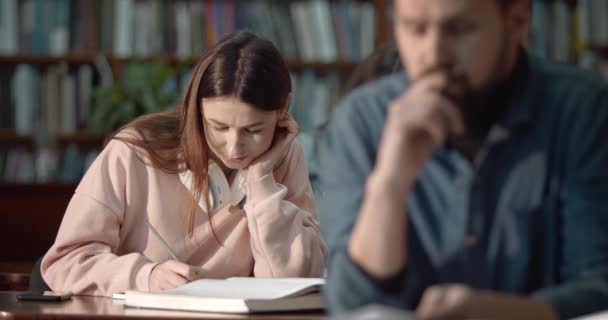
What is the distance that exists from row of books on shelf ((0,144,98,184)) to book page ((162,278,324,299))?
2914 mm

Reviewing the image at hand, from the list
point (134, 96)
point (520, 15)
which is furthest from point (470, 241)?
point (134, 96)

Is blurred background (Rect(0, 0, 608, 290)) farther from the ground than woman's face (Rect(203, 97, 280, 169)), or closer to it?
closer to it

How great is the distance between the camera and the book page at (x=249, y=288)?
1620 mm

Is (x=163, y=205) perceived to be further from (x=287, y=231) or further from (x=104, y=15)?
(x=104, y=15)

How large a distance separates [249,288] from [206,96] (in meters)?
0.47

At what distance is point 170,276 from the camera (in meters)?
1.83

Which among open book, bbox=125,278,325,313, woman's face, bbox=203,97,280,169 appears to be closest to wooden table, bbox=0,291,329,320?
open book, bbox=125,278,325,313

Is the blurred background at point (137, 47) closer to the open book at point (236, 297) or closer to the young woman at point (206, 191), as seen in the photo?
the young woman at point (206, 191)

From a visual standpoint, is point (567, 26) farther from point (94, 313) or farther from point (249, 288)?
point (94, 313)

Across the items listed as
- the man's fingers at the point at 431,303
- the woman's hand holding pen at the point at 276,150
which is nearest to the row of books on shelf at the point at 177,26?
the woman's hand holding pen at the point at 276,150

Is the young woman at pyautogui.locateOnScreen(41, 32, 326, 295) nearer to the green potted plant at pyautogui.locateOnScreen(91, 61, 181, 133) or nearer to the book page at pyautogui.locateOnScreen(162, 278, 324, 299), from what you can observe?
the book page at pyautogui.locateOnScreen(162, 278, 324, 299)

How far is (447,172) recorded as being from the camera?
997mm

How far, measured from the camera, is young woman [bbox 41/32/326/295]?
1975 millimetres

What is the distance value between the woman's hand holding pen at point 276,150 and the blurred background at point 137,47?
2.29 m
